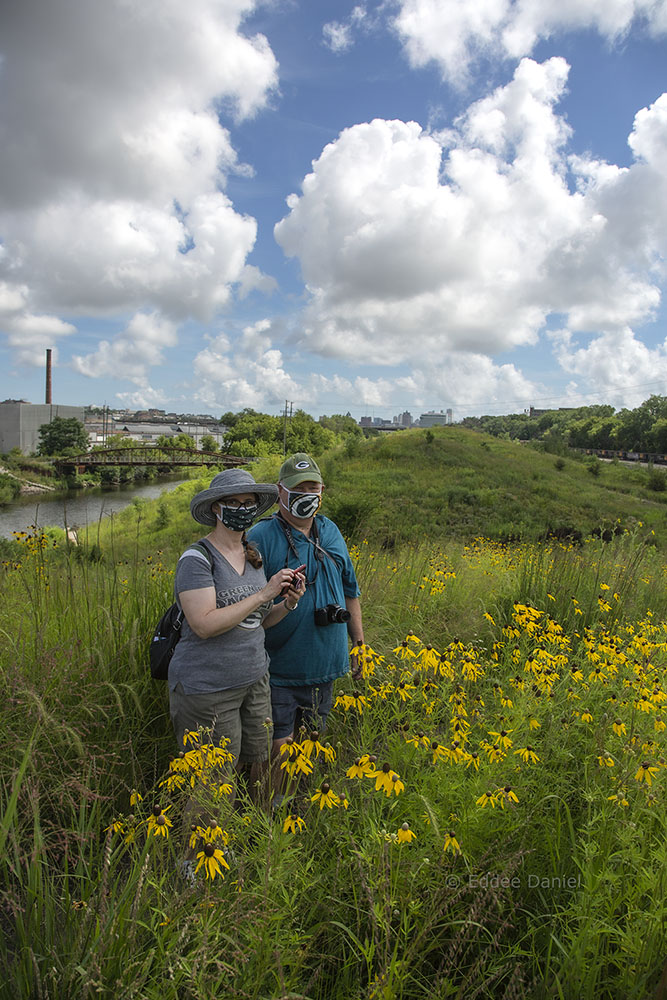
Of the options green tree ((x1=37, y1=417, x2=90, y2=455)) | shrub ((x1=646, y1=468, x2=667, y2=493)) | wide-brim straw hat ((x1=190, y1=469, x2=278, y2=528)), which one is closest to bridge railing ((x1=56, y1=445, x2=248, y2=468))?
wide-brim straw hat ((x1=190, y1=469, x2=278, y2=528))

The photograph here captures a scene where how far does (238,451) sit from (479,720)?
9575cm

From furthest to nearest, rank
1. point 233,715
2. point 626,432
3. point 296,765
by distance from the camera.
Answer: point 626,432 → point 233,715 → point 296,765

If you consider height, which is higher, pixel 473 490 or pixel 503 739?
pixel 503 739

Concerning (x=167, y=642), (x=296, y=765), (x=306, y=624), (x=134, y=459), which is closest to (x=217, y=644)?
(x=167, y=642)

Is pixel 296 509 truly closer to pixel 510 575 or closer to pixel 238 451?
pixel 510 575

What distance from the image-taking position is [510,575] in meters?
6.75

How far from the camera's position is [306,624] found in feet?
9.77

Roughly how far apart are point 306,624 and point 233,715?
0.60 meters

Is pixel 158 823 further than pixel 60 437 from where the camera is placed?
No

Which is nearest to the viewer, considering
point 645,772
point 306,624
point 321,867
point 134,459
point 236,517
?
point 321,867

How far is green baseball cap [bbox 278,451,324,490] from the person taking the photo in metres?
3.03

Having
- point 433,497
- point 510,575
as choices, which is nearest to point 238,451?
point 433,497

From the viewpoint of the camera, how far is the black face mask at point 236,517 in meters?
2.74

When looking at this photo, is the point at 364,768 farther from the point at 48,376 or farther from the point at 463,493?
the point at 48,376
